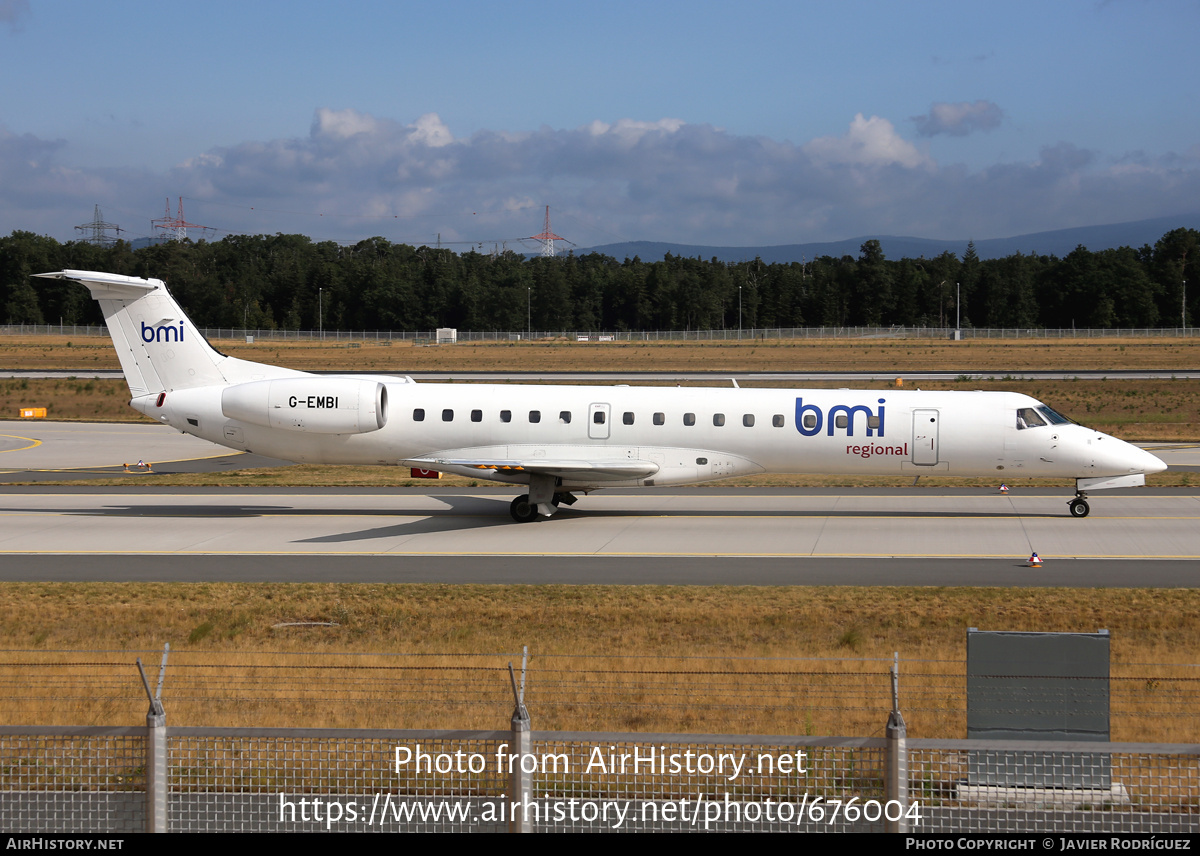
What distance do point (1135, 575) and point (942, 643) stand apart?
595 cm

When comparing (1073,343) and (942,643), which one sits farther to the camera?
(1073,343)

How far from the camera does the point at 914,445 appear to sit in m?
23.7

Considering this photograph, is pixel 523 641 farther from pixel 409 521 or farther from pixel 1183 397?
pixel 1183 397

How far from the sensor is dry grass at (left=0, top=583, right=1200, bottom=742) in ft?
Result: 37.3

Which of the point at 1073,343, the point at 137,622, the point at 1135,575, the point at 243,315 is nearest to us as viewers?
the point at 137,622

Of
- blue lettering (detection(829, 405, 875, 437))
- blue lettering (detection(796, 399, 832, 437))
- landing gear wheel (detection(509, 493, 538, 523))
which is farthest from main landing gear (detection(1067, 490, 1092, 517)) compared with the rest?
landing gear wheel (detection(509, 493, 538, 523))

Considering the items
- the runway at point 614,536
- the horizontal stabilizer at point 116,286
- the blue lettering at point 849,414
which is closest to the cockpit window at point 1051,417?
the runway at point 614,536

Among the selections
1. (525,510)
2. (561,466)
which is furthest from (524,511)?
(561,466)

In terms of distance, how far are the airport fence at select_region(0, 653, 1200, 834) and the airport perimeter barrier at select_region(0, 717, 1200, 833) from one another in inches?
0.6

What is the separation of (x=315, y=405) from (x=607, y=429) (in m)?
6.80

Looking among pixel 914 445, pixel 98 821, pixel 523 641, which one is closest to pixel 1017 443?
pixel 914 445

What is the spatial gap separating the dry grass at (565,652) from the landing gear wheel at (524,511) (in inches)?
261

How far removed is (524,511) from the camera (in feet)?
80.8

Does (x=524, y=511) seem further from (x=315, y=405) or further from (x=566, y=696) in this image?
(x=566, y=696)
